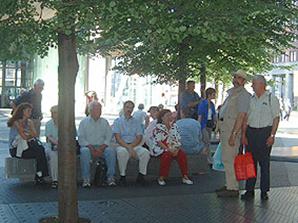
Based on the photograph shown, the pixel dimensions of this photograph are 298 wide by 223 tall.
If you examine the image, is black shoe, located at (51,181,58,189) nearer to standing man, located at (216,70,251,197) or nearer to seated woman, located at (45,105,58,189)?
seated woman, located at (45,105,58,189)

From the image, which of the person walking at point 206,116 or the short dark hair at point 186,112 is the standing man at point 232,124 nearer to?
the person walking at point 206,116

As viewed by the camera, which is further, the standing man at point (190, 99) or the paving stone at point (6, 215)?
the standing man at point (190, 99)

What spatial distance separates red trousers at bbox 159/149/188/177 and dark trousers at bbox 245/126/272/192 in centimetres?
145

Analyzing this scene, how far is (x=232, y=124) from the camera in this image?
811 centimetres

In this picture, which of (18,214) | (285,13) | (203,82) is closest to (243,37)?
(285,13)

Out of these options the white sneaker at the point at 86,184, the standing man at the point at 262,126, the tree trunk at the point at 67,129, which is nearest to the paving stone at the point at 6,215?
the tree trunk at the point at 67,129

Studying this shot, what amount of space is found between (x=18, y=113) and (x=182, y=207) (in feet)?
10.4

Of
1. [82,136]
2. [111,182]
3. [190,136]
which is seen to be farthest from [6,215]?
[190,136]

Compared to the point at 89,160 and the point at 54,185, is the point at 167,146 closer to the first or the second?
the point at 89,160

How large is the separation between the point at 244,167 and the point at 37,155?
319 cm

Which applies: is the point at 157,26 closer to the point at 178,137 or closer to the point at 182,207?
the point at 182,207

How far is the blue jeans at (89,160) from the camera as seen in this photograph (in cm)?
880

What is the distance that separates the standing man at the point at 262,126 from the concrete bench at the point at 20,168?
3.28 m

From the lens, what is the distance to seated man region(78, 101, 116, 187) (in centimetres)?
902
